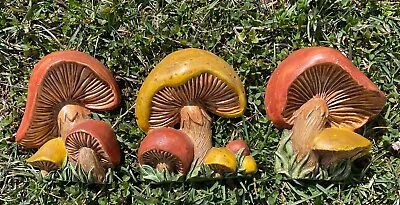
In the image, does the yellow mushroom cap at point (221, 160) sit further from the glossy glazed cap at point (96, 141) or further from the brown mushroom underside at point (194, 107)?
the glossy glazed cap at point (96, 141)

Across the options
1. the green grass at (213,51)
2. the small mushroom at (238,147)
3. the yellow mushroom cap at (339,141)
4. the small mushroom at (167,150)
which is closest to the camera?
the yellow mushroom cap at (339,141)

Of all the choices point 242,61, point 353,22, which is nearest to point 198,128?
point 242,61

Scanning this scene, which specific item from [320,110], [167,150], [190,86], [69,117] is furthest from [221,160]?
[69,117]

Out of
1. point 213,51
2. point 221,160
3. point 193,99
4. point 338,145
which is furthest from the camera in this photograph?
point 213,51

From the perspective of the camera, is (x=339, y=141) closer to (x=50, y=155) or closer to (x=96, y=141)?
(x=96, y=141)

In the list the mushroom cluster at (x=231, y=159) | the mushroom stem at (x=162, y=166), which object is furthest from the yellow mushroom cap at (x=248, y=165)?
the mushroom stem at (x=162, y=166)

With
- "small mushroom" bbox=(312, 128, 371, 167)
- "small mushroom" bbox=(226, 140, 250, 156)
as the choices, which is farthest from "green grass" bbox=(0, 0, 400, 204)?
"small mushroom" bbox=(312, 128, 371, 167)
